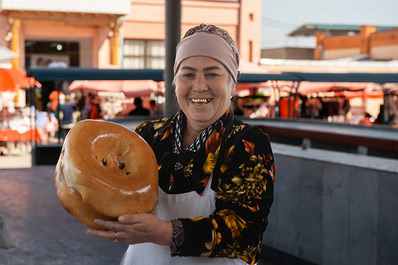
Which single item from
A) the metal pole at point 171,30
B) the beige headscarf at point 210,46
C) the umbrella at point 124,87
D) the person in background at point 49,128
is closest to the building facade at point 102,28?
the umbrella at point 124,87

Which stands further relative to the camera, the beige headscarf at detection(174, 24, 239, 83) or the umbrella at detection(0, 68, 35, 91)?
the umbrella at detection(0, 68, 35, 91)

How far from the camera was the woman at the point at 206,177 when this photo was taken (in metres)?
1.60

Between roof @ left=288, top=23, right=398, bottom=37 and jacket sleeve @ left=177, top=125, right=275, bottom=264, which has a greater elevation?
roof @ left=288, top=23, right=398, bottom=37

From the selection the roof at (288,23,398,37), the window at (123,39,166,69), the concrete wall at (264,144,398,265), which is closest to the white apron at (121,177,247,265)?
the concrete wall at (264,144,398,265)

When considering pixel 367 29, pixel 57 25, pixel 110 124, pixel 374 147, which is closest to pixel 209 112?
pixel 110 124

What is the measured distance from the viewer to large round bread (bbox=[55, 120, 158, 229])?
1518 mm

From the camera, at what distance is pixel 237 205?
163 centimetres

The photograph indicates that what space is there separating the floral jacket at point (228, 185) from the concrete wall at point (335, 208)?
9.64 feet

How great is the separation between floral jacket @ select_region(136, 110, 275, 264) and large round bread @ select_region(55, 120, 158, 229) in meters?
0.13

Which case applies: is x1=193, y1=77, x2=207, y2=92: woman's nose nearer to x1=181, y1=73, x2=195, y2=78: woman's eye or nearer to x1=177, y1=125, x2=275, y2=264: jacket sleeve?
x1=181, y1=73, x2=195, y2=78: woman's eye

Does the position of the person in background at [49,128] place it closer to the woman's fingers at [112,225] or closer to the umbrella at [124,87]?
the umbrella at [124,87]

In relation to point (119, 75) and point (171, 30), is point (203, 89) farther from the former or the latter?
point (119, 75)

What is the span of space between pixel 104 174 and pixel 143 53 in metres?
29.6

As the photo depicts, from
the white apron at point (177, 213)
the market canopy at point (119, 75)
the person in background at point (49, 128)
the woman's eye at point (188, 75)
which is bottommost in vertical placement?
the person in background at point (49, 128)
